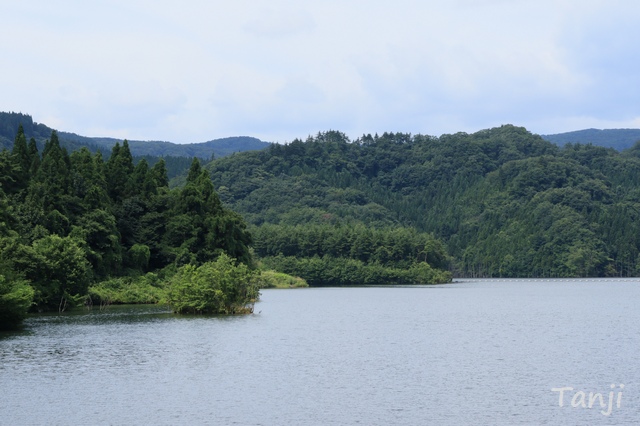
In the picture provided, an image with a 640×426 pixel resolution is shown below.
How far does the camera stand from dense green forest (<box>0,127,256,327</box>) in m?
69.4

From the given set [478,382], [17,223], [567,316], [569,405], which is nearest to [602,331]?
[567,316]

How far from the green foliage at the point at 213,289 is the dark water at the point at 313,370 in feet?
9.00

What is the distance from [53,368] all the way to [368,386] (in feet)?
50.5

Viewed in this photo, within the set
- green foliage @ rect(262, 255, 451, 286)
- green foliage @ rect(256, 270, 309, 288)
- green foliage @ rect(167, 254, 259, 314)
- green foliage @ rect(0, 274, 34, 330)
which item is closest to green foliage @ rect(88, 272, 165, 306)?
green foliage @ rect(167, 254, 259, 314)

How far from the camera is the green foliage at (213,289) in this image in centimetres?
6988

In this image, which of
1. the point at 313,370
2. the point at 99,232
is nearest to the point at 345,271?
the point at 99,232

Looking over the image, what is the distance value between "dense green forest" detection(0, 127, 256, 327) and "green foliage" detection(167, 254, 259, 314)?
173mm

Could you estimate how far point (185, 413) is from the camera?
1244 inches

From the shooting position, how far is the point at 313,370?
41.6 metres

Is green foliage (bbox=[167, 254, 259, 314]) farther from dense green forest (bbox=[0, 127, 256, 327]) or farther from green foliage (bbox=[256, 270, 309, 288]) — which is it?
green foliage (bbox=[256, 270, 309, 288])

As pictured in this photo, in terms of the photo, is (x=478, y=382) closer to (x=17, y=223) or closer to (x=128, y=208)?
(x=17, y=223)

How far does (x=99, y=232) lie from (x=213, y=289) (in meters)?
23.5

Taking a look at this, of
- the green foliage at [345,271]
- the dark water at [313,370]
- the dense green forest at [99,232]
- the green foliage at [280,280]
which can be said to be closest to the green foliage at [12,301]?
the dense green forest at [99,232]

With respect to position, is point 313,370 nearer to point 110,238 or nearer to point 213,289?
point 213,289
